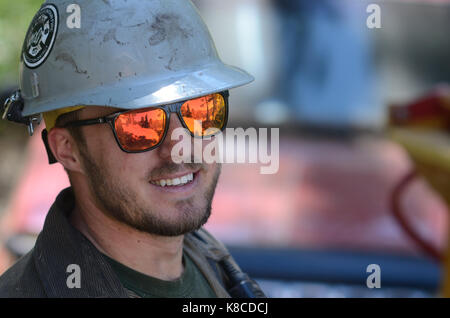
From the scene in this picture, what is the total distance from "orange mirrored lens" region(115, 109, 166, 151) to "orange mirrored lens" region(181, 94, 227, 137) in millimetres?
73

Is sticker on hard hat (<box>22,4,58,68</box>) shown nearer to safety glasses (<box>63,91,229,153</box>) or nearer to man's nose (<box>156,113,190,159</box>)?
safety glasses (<box>63,91,229,153</box>)

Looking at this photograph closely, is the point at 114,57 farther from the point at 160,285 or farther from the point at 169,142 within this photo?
the point at 160,285

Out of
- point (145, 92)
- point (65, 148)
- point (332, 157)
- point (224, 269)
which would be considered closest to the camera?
point (145, 92)

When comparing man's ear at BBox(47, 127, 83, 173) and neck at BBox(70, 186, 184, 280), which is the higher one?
man's ear at BBox(47, 127, 83, 173)

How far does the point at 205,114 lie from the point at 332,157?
232 cm

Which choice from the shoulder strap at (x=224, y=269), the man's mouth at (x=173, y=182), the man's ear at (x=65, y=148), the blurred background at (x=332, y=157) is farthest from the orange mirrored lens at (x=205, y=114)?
the blurred background at (x=332, y=157)

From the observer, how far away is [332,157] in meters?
4.07

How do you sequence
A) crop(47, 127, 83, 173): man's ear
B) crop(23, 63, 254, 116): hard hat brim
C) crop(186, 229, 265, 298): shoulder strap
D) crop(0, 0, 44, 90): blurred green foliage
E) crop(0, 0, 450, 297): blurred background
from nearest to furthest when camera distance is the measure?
crop(23, 63, 254, 116): hard hat brim
crop(47, 127, 83, 173): man's ear
crop(186, 229, 265, 298): shoulder strap
crop(0, 0, 450, 297): blurred background
crop(0, 0, 44, 90): blurred green foliage

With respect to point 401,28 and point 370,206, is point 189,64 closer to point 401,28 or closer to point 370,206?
point 370,206

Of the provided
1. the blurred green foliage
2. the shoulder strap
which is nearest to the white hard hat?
the shoulder strap

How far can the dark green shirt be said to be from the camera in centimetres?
180

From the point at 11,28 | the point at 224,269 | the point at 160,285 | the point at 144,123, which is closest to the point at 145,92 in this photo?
the point at 144,123
